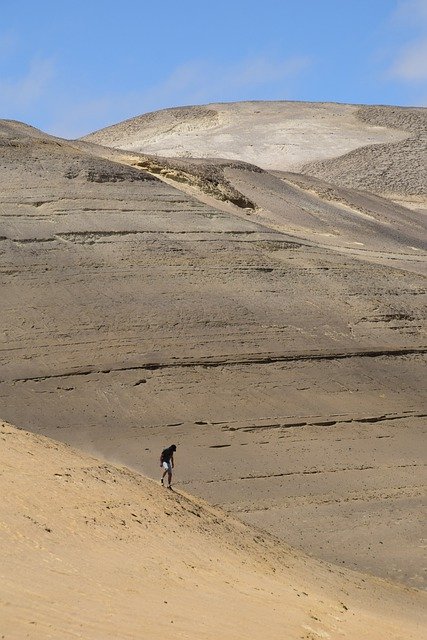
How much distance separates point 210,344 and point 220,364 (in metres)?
0.53

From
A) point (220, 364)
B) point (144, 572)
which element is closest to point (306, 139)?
point (220, 364)

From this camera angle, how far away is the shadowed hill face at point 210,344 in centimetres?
1702

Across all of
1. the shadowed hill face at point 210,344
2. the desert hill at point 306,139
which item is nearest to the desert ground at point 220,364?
the shadowed hill face at point 210,344

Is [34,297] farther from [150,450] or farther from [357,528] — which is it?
[357,528]

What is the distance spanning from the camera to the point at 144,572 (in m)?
9.40

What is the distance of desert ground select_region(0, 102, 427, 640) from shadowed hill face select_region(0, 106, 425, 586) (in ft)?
0.13

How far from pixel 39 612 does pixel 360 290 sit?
51.1ft

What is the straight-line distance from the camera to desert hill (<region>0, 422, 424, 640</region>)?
26.0 feet

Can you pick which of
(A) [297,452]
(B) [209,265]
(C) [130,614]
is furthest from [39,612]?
(B) [209,265]

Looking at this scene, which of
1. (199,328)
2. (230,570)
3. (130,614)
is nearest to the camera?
(130,614)

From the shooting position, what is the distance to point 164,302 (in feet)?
66.9

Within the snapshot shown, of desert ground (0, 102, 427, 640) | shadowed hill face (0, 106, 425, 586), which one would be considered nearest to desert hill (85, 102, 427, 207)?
desert ground (0, 102, 427, 640)

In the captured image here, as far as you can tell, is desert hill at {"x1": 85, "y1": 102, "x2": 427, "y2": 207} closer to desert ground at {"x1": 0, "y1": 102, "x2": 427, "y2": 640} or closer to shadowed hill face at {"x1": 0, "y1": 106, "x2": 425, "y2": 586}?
desert ground at {"x1": 0, "y1": 102, "x2": 427, "y2": 640}

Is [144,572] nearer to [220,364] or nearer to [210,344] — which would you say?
[220,364]
